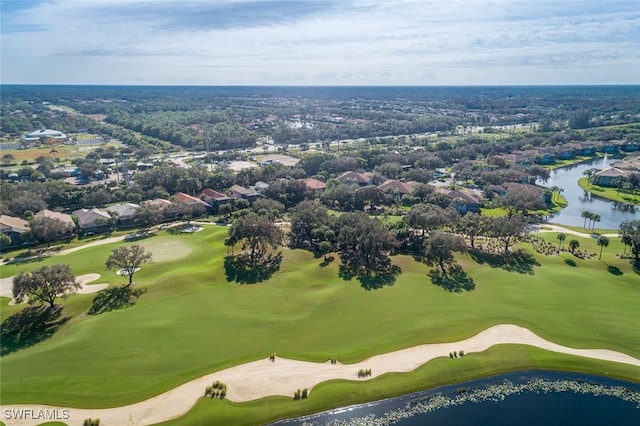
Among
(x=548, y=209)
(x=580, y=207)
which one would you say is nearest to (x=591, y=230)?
(x=548, y=209)

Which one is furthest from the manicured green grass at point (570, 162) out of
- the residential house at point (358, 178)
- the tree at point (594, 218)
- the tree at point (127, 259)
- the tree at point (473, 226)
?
the tree at point (127, 259)

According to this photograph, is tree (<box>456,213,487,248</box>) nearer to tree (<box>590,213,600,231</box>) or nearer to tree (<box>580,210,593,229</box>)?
tree (<box>580,210,593,229</box>)

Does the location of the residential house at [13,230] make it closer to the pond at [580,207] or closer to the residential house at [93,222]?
the residential house at [93,222]

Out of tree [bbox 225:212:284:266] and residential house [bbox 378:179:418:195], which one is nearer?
tree [bbox 225:212:284:266]

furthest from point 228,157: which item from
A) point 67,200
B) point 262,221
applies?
point 262,221

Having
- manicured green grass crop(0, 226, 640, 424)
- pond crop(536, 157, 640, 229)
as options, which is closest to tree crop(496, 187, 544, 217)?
pond crop(536, 157, 640, 229)

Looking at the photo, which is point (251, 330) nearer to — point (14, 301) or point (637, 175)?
point (14, 301)
